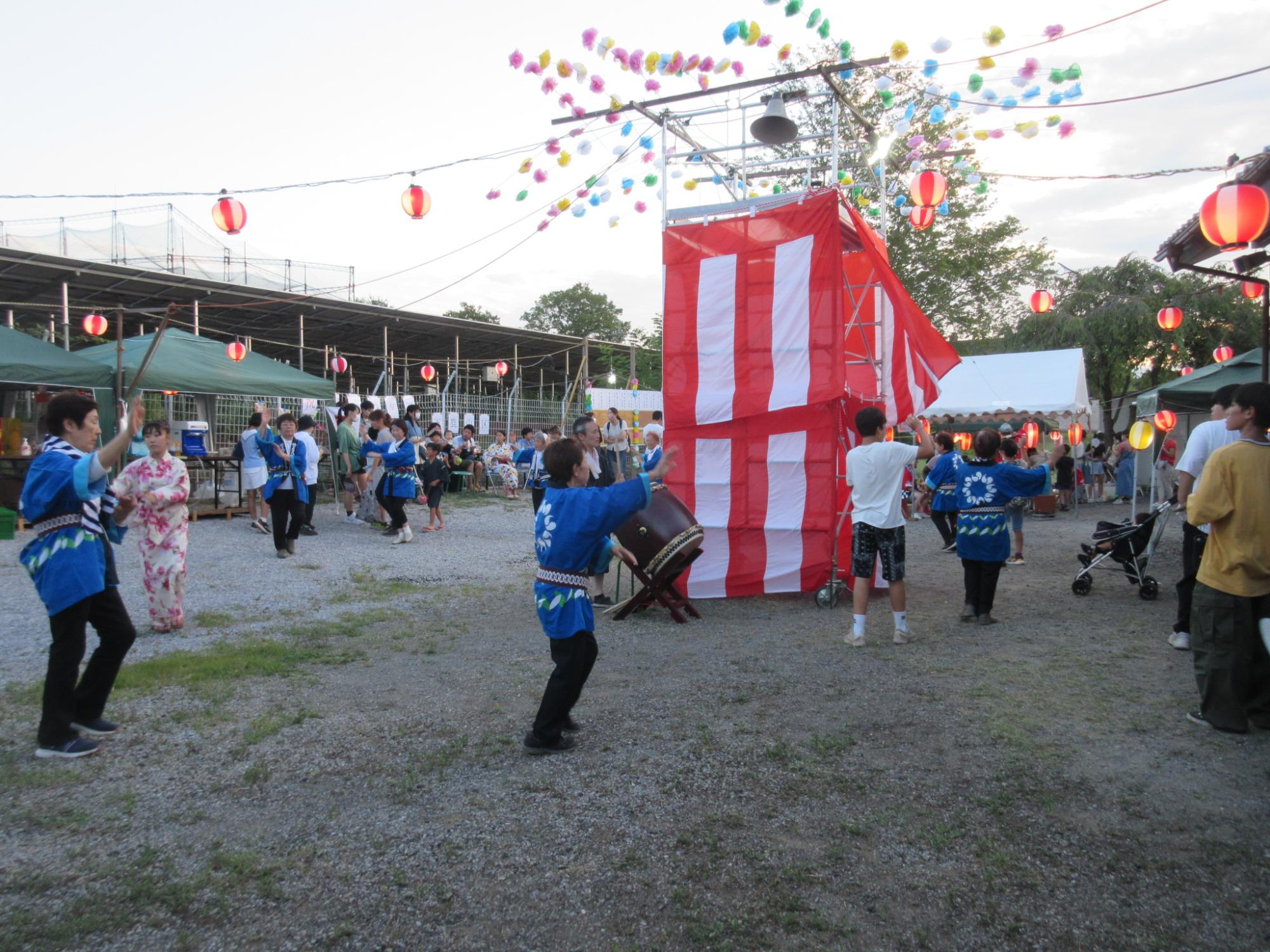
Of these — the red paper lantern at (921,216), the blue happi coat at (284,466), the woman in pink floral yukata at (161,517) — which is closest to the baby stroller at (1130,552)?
the red paper lantern at (921,216)

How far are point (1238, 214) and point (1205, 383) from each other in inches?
215

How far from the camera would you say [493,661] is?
210 inches

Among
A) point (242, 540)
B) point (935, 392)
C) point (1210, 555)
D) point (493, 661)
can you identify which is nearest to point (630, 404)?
point (242, 540)

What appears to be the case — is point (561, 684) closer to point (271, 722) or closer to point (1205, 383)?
point (271, 722)

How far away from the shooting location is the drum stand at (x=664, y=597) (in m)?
6.35

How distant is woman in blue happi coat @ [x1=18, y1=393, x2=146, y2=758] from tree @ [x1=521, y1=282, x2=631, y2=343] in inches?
1957

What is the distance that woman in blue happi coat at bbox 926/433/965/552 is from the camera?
32.5 ft

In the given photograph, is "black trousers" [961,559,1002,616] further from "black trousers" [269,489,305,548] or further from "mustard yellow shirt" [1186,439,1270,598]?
"black trousers" [269,489,305,548]

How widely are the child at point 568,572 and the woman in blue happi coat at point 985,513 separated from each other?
11.4 feet

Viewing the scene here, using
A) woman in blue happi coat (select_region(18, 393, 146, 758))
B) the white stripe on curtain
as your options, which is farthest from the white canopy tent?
woman in blue happi coat (select_region(18, 393, 146, 758))

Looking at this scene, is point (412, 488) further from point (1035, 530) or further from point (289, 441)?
point (1035, 530)

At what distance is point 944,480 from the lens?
1002 cm

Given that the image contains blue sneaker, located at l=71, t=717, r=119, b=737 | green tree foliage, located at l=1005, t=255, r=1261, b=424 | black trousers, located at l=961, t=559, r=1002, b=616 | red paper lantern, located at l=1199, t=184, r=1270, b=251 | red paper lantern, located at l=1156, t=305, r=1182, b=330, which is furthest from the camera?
green tree foliage, located at l=1005, t=255, r=1261, b=424

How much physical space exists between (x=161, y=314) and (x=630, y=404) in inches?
456
